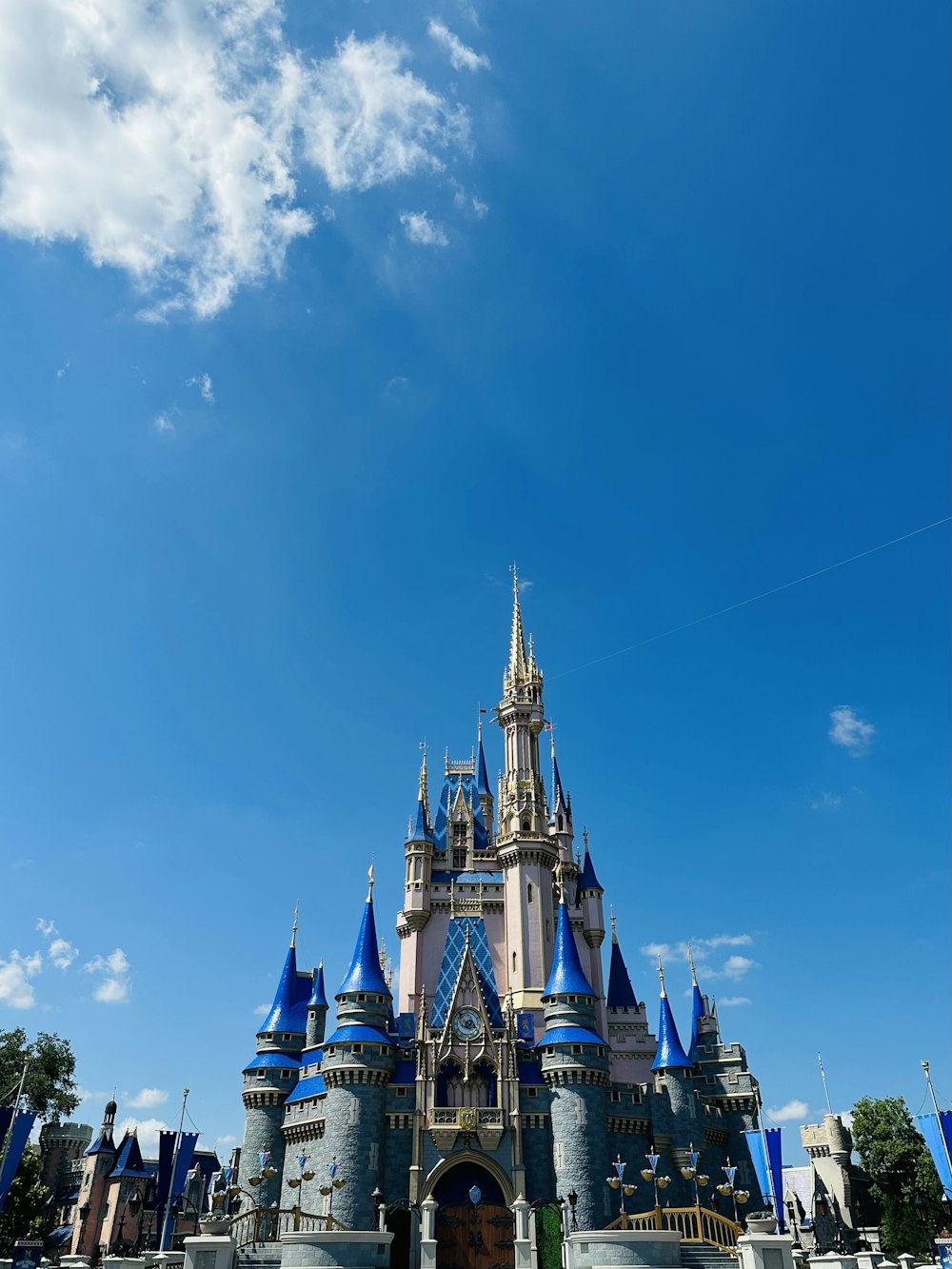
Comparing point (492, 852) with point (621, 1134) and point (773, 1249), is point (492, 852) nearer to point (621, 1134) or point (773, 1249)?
point (621, 1134)

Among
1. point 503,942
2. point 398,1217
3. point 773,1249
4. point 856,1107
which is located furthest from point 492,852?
point 773,1249

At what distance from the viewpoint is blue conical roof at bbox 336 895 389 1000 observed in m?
56.3

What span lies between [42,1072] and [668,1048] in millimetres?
46249

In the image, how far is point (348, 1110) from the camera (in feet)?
169

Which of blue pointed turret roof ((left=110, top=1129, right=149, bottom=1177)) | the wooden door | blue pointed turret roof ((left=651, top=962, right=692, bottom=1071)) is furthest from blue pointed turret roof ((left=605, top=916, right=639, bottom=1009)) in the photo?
blue pointed turret roof ((left=110, top=1129, right=149, bottom=1177))

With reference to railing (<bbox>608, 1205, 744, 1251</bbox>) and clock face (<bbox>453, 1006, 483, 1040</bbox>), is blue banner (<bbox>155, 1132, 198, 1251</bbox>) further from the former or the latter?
railing (<bbox>608, 1205, 744, 1251</bbox>)

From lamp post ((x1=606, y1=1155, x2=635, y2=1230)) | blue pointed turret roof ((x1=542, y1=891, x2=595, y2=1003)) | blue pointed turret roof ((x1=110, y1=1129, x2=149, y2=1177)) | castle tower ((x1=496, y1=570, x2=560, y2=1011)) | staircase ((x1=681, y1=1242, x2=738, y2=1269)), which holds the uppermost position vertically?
castle tower ((x1=496, y1=570, x2=560, y2=1011))

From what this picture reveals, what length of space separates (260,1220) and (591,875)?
32.5 metres

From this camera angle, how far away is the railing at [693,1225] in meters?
42.0

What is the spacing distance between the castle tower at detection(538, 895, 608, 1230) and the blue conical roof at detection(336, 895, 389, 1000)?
10.3 m

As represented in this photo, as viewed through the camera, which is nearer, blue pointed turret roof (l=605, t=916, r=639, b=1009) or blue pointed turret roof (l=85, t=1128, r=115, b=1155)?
blue pointed turret roof (l=605, t=916, r=639, b=1009)

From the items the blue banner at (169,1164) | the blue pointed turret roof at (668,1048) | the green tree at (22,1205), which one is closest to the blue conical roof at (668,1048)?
the blue pointed turret roof at (668,1048)

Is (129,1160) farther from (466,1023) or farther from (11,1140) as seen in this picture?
(11,1140)

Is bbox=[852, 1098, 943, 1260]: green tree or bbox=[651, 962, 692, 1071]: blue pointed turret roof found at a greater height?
bbox=[651, 962, 692, 1071]: blue pointed turret roof
